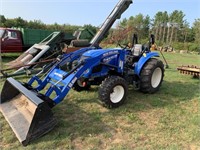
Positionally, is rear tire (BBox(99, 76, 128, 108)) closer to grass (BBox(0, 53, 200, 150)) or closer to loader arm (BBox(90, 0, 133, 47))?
grass (BBox(0, 53, 200, 150))

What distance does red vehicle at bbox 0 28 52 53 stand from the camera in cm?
1143

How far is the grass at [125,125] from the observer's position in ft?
10.2

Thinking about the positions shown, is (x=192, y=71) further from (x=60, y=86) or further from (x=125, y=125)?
(x=60, y=86)

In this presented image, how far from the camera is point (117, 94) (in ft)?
14.9

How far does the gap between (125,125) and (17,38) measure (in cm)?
1020

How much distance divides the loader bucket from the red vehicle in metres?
8.05

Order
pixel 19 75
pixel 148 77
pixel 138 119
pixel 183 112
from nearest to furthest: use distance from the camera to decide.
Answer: pixel 138 119 < pixel 183 112 < pixel 148 77 < pixel 19 75

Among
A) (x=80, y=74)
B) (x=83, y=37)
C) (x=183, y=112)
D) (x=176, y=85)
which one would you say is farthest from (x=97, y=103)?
(x=83, y=37)

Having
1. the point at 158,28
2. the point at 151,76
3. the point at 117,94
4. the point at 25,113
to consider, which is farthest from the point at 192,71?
the point at 158,28

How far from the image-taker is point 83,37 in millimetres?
13273

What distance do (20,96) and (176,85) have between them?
4650 millimetres

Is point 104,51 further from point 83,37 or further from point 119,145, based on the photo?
point 83,37

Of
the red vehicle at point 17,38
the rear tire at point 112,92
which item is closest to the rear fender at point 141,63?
the rear tire at point 112,92

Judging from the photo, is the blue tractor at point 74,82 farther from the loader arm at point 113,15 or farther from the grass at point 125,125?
the loader arm at point 113,15
